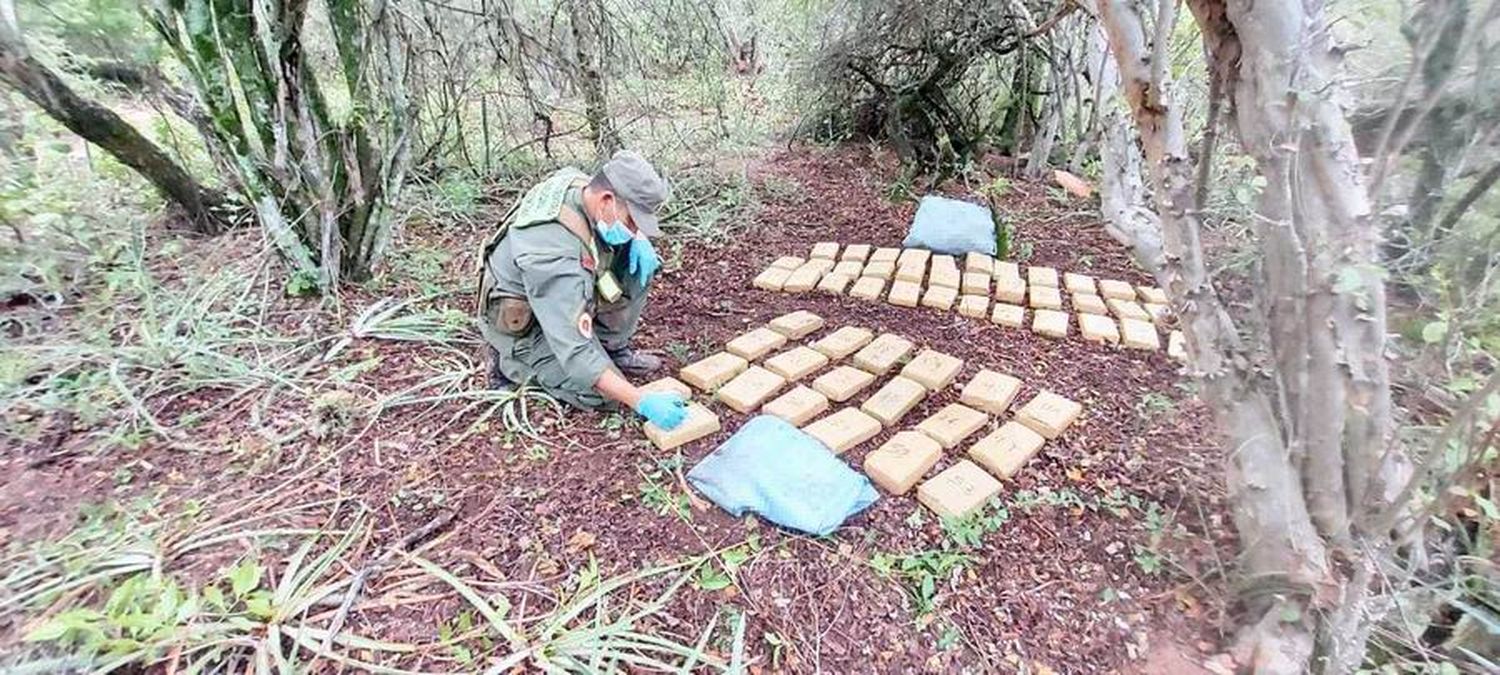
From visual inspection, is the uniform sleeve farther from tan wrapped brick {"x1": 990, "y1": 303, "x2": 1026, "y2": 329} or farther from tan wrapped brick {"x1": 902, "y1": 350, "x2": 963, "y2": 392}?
tan wrapped brick {"x1": 990, "y1": 303, "x2": 1026, "y2": 329}

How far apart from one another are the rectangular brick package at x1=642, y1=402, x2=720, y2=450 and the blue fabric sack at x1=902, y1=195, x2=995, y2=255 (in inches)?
75.7

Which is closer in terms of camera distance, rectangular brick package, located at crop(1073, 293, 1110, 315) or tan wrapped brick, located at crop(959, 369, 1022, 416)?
tan wrapped brick, located at crop(959, 369, 1022, 416)

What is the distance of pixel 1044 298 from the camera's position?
295 cm

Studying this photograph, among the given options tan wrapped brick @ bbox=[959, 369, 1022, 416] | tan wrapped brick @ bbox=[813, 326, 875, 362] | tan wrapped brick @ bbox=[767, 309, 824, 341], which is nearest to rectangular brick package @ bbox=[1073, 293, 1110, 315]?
tan wrapped brick @ bbox=[959, 369, 1022, 416]

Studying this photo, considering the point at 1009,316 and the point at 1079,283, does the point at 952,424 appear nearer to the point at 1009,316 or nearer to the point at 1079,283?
the point at 1009,316

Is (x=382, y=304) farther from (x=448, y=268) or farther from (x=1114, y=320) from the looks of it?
(x=1114, y=320)

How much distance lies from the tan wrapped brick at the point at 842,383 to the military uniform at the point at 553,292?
73cm

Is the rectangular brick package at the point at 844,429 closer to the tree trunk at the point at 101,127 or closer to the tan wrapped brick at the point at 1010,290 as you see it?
the tan wrapped brick at the point at 1010,290

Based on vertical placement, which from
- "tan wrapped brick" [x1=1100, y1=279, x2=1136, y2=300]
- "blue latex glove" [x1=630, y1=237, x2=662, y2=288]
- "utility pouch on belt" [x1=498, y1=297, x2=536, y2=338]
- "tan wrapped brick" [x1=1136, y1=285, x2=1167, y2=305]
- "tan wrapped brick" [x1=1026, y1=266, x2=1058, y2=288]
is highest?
"blue latex glove" [x1=630, y1=237, x2=662, y2=288]

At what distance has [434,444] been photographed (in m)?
2.01

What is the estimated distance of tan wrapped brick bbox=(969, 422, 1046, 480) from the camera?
1937 mm

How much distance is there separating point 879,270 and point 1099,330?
997mm

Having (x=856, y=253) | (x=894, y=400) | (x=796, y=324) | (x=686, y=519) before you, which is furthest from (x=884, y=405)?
(x=856, y=253)

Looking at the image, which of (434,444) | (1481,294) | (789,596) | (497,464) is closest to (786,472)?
(789,596)
